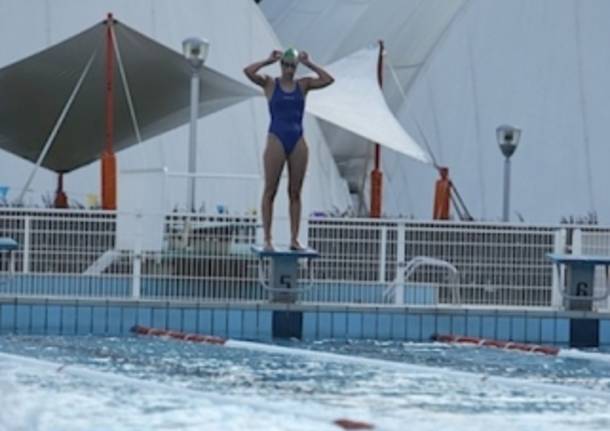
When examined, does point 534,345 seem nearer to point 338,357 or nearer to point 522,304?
point 522,304

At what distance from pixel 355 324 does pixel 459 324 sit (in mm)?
760

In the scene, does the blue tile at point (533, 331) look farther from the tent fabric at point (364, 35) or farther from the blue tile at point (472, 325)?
the tent fabric at point (364, 35)

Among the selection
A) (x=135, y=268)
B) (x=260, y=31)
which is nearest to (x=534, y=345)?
(x=135, y=268)

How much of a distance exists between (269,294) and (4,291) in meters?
1.82

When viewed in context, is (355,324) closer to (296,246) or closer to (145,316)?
(296,246)

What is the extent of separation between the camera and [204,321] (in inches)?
450

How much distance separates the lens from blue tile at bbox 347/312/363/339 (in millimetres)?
11492

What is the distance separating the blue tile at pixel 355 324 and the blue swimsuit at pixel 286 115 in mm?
1217

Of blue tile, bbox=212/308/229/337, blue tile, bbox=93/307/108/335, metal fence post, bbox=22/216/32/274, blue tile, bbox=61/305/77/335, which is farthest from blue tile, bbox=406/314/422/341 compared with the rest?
metal fence post, bbox=22/216/32/274

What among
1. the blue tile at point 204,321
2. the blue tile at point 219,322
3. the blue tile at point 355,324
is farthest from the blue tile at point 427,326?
the blue tile at point 204,321

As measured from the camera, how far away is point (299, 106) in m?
11.4

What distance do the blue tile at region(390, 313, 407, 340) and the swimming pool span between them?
0.69 meters

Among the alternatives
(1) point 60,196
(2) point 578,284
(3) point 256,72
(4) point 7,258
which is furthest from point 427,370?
(1) point 60,196

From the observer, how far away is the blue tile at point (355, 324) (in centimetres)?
1149
